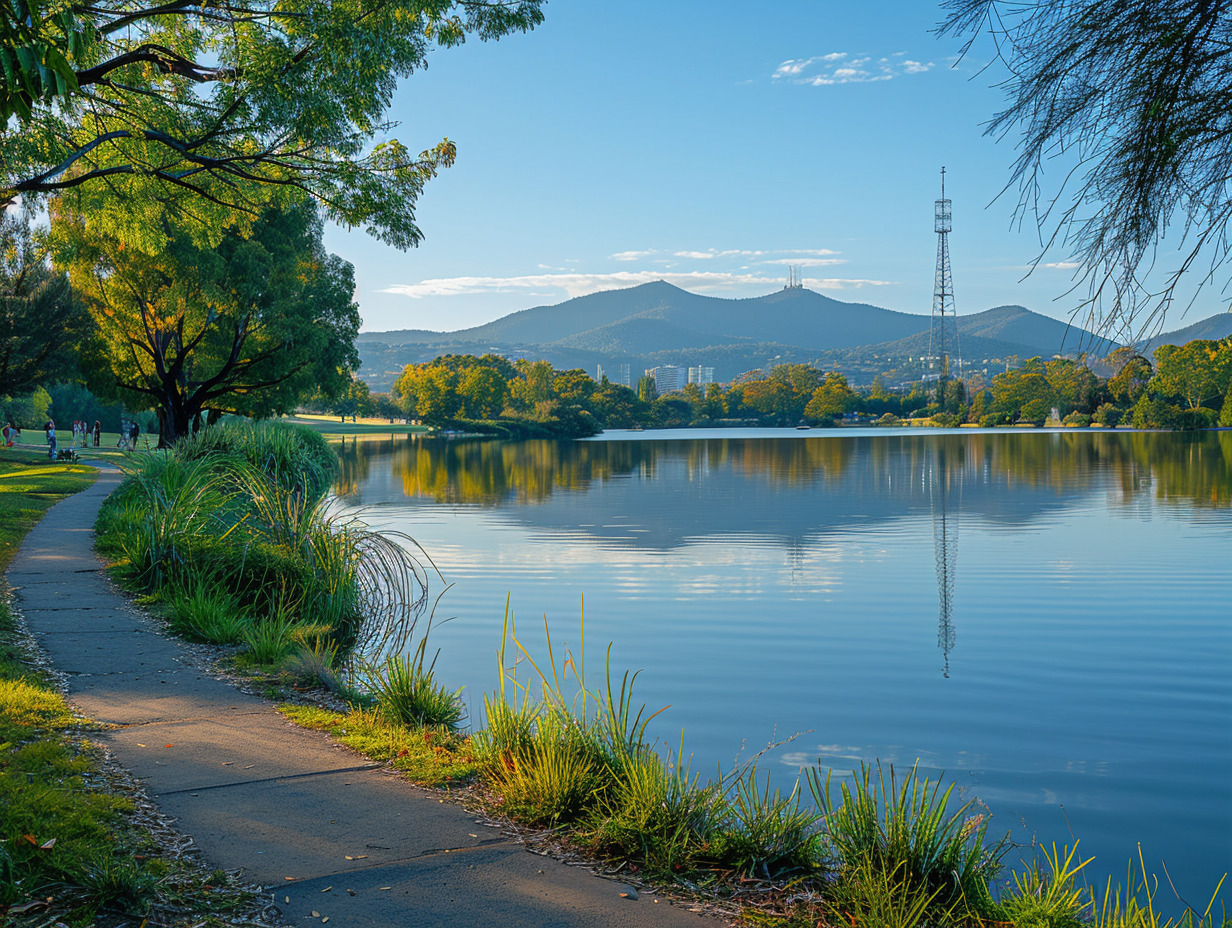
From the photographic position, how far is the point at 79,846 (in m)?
3.87

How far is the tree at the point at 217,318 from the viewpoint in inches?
1123

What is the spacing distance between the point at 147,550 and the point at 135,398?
2603 centimetres

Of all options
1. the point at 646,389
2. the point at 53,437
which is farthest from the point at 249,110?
the point at 646,389

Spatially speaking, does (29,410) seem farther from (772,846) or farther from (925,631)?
(772,846)

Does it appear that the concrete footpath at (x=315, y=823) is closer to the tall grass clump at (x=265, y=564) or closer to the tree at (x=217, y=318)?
the tall grass clump at (x=265, y=564)

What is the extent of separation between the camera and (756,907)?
13.0ft

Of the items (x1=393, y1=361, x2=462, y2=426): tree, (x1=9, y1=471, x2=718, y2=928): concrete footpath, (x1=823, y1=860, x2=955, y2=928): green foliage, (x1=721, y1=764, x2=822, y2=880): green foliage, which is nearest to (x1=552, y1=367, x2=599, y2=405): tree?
(x1=393, y1=361, x2=462, y2=426): tree

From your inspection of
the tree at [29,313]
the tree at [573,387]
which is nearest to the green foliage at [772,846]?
the tree at [29,313]

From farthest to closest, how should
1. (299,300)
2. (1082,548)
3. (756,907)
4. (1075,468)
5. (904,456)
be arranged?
(904,456)
(1075,468)
(299,300)
(1082,548)
(756,907)

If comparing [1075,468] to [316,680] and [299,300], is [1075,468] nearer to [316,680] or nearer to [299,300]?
[299,300]

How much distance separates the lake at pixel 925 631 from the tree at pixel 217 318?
6.85 metres

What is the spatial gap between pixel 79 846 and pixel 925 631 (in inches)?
411

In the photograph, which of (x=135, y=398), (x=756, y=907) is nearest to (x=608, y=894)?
(x=756, y=907)

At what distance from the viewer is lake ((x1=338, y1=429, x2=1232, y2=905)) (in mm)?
7199
